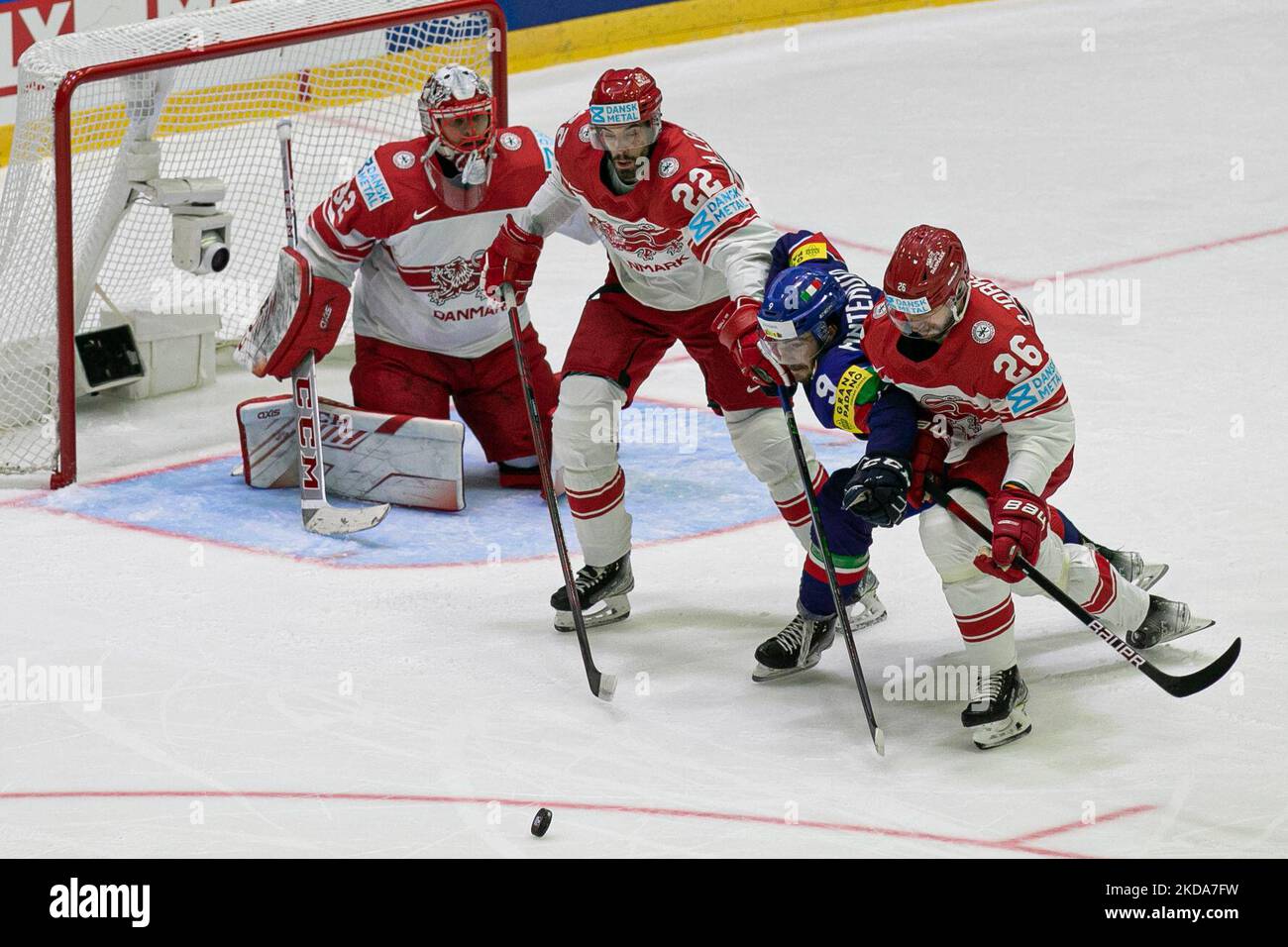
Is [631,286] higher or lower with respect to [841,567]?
higher

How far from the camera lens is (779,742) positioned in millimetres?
3992

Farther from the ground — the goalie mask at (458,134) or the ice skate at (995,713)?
the goalie mask at (458,134)

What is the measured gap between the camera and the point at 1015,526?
3639 mm

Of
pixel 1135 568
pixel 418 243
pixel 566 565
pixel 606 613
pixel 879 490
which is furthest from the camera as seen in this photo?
pixel 418 243

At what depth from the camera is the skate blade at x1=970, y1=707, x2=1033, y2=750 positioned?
3893mm

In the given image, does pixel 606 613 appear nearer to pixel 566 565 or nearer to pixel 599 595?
pixel 599 595

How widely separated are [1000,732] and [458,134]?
7.25 ft

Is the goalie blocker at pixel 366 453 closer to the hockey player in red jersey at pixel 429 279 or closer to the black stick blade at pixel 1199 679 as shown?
the hockey player in red jersey at pixel 429 279

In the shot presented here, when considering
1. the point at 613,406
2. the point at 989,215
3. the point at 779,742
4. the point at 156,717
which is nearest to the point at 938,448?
the point at 779,742

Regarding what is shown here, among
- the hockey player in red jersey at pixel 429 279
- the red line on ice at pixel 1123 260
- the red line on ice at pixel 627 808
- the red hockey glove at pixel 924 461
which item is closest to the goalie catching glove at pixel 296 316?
the hockey player in red jersey at pixel 429 279

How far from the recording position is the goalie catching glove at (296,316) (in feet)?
17.5

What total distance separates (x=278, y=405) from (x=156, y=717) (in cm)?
158

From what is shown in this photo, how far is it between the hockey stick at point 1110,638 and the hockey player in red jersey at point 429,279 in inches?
68.0

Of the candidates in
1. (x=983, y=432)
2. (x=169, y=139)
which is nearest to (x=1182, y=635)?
(x=983, y=432)
